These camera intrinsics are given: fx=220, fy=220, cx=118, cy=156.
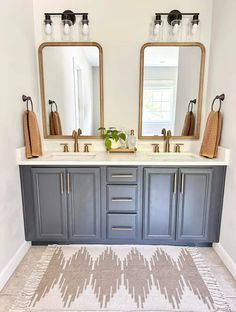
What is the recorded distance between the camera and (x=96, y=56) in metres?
2.34

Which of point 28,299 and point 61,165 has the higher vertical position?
point 61,165

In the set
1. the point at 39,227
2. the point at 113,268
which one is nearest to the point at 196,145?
the point at 113,268

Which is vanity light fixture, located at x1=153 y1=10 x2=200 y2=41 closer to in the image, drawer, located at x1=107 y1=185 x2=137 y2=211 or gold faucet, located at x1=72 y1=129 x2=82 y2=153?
gold faucet, located at x1=72 y1=129 x2=82 y2=153

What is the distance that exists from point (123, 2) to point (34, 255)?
2.63 metres

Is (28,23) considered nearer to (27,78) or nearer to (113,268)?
(27,78)

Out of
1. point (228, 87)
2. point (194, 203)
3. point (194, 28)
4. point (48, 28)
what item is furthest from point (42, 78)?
point (194, 203)

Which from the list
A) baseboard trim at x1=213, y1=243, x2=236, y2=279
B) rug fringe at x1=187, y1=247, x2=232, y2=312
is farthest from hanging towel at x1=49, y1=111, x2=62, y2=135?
baseboard trim at x1=213, y1=243, x2=236, y2=279

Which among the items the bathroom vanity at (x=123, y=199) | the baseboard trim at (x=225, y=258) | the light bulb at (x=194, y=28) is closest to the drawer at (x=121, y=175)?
the bathroom vanity at (x=123, y=199)

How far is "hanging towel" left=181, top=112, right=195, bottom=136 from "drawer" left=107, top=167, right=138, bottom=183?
0.84 metres

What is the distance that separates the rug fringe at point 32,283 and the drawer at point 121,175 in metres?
0.90

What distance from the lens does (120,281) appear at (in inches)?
67.6

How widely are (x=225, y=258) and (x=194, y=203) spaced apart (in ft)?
1.71

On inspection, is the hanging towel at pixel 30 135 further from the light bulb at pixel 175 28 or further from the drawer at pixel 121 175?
the light bulb at pixel 175 28

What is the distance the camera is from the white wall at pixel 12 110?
173cm
